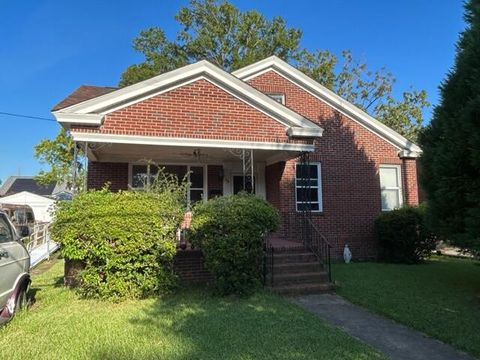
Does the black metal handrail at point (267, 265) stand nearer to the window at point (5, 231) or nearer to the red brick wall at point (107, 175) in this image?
the window at point (5, 231)

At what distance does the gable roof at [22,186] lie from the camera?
57.0 metres

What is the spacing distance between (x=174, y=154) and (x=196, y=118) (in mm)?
2310

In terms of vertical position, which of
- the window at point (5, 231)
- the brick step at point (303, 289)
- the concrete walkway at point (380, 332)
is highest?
the window at point (5, 231)

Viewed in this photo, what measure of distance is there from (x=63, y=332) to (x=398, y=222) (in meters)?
10.6

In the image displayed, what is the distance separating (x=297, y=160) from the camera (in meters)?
13.8

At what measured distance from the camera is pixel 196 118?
33.4ft

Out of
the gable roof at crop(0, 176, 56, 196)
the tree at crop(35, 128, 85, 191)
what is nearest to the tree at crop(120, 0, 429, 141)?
the tree at crop(35, 128, 85, 191)

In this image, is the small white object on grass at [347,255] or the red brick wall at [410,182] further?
the red brick wall at [410,182]

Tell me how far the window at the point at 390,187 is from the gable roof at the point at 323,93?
0.76 m

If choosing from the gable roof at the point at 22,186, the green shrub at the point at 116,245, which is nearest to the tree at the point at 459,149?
the green shrub at the point at 116,245

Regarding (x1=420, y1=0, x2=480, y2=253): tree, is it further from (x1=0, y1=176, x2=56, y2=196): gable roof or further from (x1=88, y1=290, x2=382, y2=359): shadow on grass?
(x1=0, y1=176, x2=56, y2=196): gable roof

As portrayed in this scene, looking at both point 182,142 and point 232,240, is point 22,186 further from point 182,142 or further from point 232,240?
point 232,240

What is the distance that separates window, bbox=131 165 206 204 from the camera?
12.6m

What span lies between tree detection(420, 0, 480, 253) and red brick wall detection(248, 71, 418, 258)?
517cm
